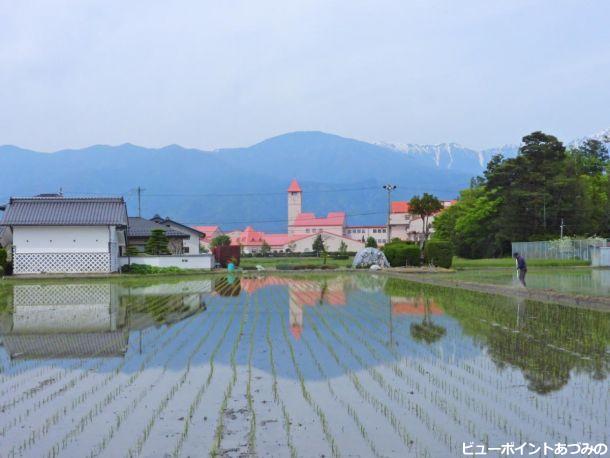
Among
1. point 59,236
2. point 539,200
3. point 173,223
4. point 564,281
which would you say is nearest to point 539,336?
point 564,281

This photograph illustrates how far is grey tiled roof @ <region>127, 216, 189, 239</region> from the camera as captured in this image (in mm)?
40844

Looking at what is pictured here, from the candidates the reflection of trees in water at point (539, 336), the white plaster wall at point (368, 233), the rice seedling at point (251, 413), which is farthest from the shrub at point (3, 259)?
the white plaster wall at point (368, 233)

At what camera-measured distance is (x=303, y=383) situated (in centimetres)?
678

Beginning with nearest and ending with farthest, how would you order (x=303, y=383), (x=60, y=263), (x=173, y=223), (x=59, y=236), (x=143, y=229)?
(x=303, y=383) < (x=60, y=263) < (x=59, y=236) < (x=143, y=229) < (x=173, y=223)

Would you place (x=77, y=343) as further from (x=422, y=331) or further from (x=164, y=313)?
(x=422, y=331)

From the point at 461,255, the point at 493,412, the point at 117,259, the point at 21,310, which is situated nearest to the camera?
the point at 493,412

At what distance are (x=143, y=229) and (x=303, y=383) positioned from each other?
36103 mm

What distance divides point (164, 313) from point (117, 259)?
20.9 m

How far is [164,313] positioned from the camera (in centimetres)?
1416

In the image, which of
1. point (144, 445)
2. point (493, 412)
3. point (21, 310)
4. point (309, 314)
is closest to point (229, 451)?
point (144, 445)

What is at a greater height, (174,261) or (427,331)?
(174,261)

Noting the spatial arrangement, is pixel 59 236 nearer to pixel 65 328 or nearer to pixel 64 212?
pixel 64 212

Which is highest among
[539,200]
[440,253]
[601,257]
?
[539,200]

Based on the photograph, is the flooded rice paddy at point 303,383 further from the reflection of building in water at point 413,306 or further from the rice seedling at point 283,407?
the reflection of building in water at point 413,306
